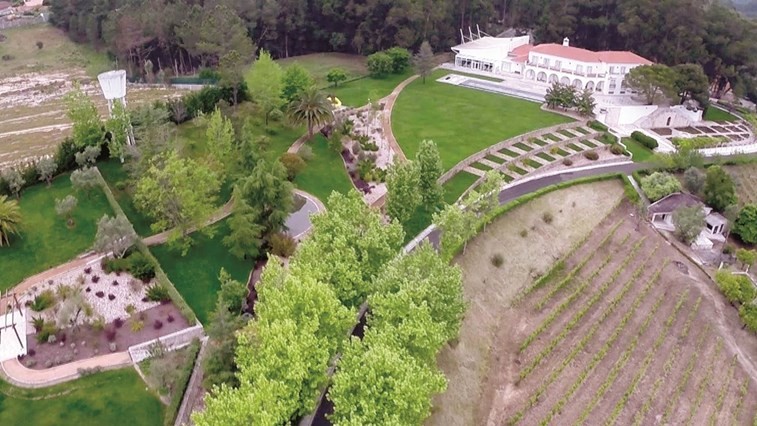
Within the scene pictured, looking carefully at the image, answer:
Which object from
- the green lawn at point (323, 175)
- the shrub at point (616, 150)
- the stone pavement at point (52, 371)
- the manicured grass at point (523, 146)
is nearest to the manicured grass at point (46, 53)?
the green lawn at point (323, 175)

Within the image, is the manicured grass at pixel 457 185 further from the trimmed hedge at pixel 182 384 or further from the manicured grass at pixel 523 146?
the trimmed hedge at pixel 182 384

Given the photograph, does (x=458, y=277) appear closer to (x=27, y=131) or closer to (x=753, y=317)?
(x=753, y=317)

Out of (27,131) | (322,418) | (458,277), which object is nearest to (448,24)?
(27,131)

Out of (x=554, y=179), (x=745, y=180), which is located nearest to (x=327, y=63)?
(x=554, y=179)

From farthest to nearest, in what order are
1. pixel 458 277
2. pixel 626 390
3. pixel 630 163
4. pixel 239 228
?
pixel 630 163 → pixel 239 228 → pixel 626 390 → pixel 458 277

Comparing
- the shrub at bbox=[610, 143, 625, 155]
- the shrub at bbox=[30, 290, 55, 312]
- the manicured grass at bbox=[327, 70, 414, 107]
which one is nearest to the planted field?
the shrub at bbox=[610, 143, 625, 155]

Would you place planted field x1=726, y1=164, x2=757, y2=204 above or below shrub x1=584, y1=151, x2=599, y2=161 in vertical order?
below

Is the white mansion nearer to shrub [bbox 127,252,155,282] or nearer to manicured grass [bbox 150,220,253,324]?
manicured grass [bbox 150,220,253,324]

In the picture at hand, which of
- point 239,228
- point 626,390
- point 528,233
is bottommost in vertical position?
point 626,390
